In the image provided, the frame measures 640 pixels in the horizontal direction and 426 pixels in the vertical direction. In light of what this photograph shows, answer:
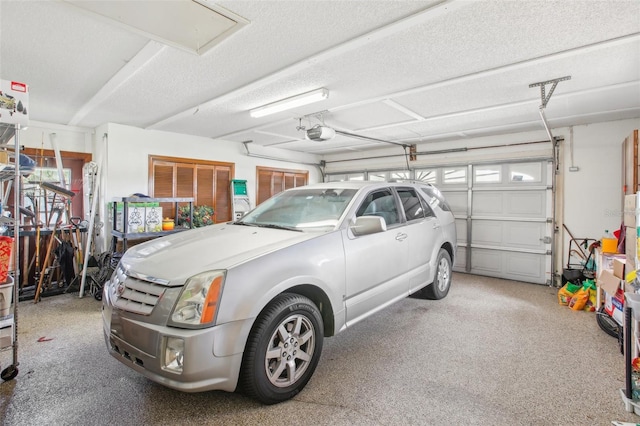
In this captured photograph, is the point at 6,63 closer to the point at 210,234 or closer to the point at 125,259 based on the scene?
the point at 125,259

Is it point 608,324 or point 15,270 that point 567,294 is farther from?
point 15,270

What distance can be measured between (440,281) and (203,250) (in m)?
3.16

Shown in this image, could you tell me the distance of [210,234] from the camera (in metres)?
2.59

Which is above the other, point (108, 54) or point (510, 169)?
point (108, 54)

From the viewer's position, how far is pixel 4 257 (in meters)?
2.23

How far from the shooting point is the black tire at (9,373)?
226cm

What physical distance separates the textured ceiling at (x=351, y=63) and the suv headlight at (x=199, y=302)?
5.42ft

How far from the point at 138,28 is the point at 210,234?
1.54 metres

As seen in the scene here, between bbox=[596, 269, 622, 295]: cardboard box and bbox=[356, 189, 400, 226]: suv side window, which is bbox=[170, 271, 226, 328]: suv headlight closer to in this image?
bbox=[356, 189, 400, 226]: suv side window

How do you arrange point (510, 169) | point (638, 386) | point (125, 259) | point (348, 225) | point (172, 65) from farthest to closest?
point (510, 169), point (172, 65), point (348, 225), point (125, 259), point (638, 386)

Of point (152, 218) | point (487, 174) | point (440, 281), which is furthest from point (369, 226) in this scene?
point (487, 174)

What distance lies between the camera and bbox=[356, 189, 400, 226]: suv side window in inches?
118

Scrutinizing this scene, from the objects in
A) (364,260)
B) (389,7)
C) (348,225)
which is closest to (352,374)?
(364,260)

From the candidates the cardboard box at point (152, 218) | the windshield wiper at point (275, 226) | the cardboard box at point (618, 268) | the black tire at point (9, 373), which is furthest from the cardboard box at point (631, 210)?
the cardboard box at point (152, 218)
